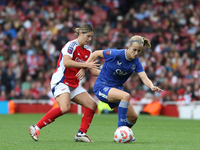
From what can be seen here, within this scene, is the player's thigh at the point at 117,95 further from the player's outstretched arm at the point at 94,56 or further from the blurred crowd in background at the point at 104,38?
the blurred crowd in background at the point at 104,38

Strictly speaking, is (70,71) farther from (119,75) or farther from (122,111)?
(122,111)

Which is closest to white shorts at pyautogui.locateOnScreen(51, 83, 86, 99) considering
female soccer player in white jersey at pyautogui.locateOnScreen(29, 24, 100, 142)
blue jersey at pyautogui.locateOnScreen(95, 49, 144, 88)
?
female soccer player in white jersey at pyautogui.locateOnScreen(29, 24, 100, 142)

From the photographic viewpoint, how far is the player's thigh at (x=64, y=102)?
6148 mm

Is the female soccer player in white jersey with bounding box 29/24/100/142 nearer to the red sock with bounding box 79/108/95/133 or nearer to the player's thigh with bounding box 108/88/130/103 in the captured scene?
the red sock with bounding box 79/108/95/133

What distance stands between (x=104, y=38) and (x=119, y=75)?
11.4 metres

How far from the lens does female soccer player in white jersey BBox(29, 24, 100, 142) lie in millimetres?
6160

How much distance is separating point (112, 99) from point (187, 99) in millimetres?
8954

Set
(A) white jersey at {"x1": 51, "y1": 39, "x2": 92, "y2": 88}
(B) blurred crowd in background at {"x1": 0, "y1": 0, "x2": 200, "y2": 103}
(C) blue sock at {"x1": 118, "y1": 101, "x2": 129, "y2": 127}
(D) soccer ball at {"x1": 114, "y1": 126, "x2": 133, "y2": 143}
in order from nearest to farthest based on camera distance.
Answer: (D) soccer ball at {"x1": 114, "y1": 126, "x2": 133, "y2": 143} < (C) blue sock at {"x1": 118, "y1": 101, "x2": 129, "y2": 127} < (A) white jersey at {"x1": 51, "y1": 39, "x2": 92, "y2": 88} < (B) blurred crowd in background at {"x1": 0, "y1": 0, "x2": 200, "y2": 103}

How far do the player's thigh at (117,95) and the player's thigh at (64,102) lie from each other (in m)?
0.66

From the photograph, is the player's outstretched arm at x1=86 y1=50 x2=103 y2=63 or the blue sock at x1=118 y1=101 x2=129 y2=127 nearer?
the blue sock at x1=118 y1=101 x2=129 y2=127

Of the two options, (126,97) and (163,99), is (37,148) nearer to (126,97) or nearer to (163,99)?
(126,97)

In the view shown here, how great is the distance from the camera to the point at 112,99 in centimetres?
611

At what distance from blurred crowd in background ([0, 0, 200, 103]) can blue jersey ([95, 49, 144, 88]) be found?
863cm

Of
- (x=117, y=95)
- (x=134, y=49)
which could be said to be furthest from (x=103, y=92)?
(x=134, y=49)
